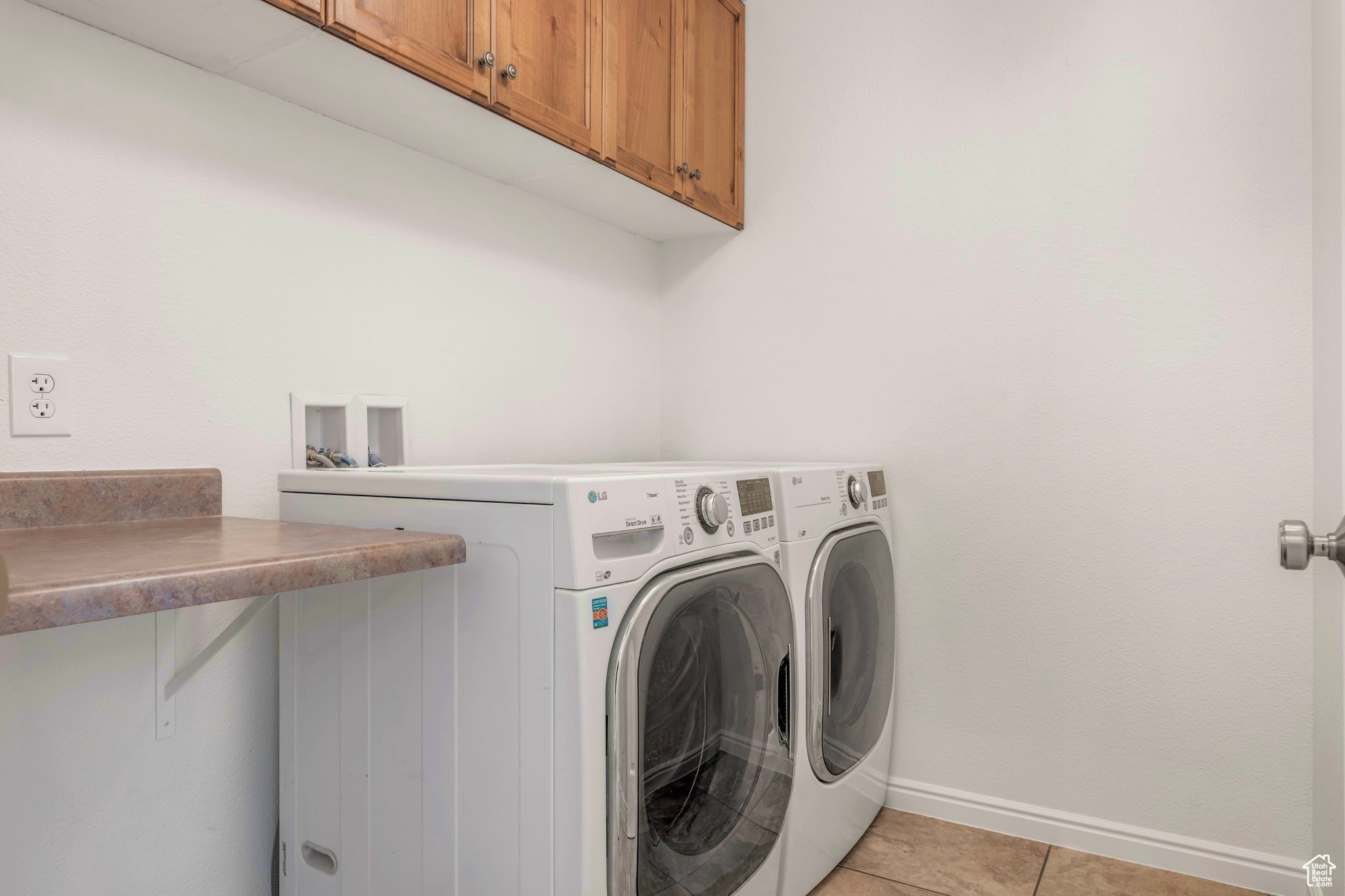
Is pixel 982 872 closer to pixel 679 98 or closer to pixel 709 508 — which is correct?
pixel 709 508

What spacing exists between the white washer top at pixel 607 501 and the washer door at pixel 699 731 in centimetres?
6

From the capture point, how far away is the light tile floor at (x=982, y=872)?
180cm

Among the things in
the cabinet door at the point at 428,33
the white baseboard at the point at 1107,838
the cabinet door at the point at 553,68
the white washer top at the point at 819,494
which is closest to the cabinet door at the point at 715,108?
the cabinet door at the point at 553,68

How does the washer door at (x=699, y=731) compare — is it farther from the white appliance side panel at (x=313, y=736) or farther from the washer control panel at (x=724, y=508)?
the white appliance side panel at (x=313, y=736)

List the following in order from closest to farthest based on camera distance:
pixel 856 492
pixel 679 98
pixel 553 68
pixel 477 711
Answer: pixel 477 711
pixel 553 68
pixel 856 492
pixel 679 98

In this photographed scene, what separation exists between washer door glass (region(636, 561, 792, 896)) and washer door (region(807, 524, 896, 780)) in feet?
0.46

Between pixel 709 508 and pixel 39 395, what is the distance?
105 cm

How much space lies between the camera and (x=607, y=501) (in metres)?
1.16

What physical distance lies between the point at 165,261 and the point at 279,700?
2.69 ft

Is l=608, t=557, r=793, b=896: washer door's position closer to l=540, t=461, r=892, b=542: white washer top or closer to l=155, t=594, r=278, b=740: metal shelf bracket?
l=540, t=461, r=892, b=542: white washer top

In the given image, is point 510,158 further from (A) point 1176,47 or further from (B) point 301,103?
(A) point 1176,47

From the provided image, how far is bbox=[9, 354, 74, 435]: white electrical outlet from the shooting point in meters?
1.22

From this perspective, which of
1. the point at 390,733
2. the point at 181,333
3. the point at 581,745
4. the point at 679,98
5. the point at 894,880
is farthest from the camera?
the point at 679,98

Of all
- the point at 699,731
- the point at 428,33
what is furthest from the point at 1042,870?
the point at 428,33
